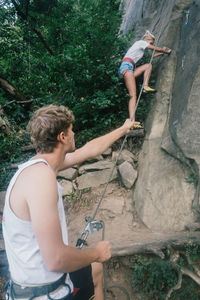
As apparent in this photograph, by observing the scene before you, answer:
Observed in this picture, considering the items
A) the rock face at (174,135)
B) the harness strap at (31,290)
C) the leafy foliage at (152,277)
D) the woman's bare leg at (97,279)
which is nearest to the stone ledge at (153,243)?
the rock face at (174,135)

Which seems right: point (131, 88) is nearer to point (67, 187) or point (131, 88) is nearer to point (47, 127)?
point (67, 187)

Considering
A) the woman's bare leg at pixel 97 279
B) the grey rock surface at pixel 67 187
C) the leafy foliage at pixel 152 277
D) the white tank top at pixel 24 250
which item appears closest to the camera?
the white tank top at pixel 24 250

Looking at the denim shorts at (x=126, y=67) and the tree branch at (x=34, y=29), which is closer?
the denim shorts at (x=126, y=67)

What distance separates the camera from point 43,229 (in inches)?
44.1

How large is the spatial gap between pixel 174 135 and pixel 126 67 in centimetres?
206

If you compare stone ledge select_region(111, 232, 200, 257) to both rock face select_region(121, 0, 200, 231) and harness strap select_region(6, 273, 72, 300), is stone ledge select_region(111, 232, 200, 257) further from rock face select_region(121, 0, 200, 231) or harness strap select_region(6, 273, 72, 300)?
harness strap select_region(6, 273, 72, 300)

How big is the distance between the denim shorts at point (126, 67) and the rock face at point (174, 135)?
65cm

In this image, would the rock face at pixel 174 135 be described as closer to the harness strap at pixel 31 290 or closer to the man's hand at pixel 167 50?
the man's hand at pixel 167 50

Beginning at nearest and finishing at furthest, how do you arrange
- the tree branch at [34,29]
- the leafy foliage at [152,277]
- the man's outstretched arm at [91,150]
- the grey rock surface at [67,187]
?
the man's outstretched arm at [91,150]
the leafy foliage at [152,277]
the grey rock surface at [67,187]
the tree branch at [34,29]

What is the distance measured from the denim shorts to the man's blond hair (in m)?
3.42

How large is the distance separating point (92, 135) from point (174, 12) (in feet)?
11.2

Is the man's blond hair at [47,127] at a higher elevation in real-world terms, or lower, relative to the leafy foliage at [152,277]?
higher

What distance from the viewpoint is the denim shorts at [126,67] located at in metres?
4.53

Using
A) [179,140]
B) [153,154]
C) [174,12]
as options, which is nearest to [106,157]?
[153,154]
